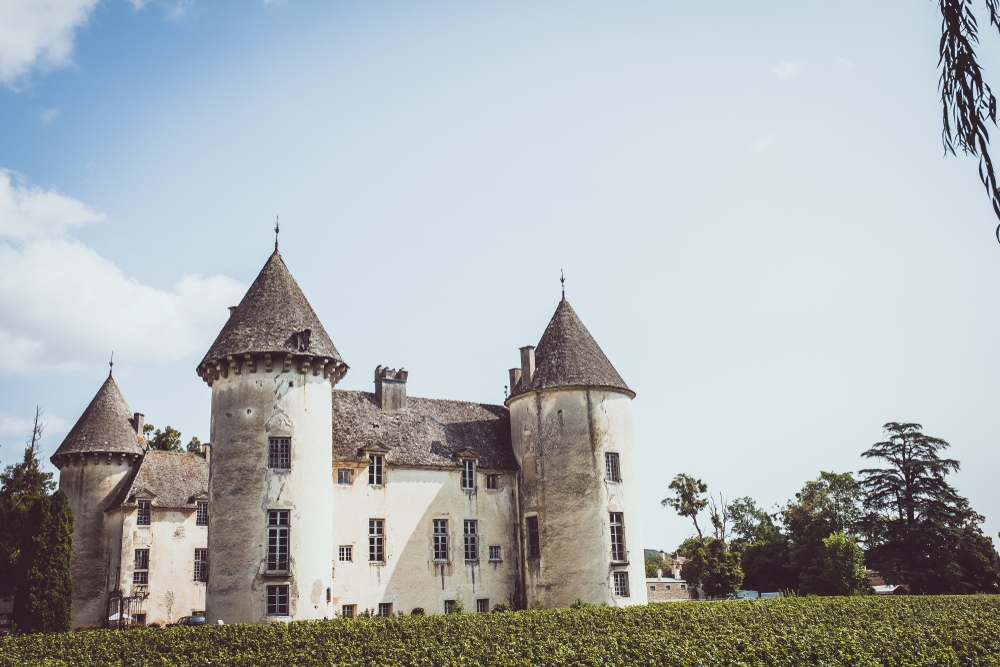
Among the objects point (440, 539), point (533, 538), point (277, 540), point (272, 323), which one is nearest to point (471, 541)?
point (440, 539)

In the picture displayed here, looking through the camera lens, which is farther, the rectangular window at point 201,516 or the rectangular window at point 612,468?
the rectangular window at point 201,516

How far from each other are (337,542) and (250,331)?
9.78m

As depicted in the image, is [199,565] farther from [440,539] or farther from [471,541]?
[471,541]

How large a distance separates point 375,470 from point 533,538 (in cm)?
839

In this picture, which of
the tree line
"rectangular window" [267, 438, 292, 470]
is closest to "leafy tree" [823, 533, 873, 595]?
the tree line

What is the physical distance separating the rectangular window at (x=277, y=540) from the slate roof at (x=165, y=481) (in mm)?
14246

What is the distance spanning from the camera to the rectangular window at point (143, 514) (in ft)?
128

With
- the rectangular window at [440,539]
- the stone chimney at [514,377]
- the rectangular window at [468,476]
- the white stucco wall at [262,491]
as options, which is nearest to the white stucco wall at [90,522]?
the white stucco wall at [262,491]

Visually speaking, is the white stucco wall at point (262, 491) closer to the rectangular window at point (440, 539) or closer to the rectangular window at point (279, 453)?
the rectangular window at point (279, 453)

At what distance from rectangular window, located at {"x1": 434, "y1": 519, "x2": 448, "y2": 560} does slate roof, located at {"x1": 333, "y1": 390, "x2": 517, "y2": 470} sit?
2776 millimetres

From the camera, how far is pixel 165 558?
39844mm

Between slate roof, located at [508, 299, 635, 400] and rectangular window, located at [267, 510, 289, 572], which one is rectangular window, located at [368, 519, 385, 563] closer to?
rectangular window, located at [267, 510, 289, 572]

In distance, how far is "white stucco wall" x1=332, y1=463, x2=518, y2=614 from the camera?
106ft

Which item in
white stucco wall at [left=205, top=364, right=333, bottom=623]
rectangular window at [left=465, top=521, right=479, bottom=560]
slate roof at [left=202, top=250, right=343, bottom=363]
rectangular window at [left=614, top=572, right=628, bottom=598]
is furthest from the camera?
rectangular window at [left=465, top=521, right=479, bottom=560]
